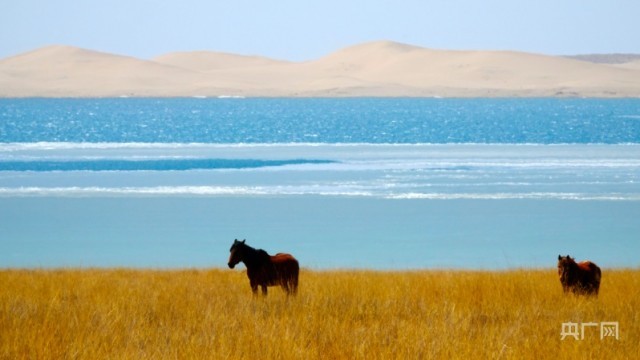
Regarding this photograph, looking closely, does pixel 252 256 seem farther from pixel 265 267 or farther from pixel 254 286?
pixel 254 286

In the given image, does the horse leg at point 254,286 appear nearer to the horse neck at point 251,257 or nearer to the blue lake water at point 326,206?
the horse neck at point 251,257

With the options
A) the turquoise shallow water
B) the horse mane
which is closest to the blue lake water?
the turquoise shallow water

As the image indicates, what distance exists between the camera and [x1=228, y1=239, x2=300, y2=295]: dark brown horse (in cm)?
1052

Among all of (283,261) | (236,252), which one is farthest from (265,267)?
(236,252)

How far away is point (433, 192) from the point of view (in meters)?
33.1

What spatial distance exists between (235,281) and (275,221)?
12.2 m

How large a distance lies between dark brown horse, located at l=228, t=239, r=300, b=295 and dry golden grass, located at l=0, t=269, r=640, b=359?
0.17 m

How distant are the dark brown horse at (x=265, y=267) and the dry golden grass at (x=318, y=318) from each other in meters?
0.17

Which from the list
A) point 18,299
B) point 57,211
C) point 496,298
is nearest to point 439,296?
point 496,298

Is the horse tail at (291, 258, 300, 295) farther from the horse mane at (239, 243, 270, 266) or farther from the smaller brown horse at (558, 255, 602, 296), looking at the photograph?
the smaller brown horse at (558, 255, 602, 296)

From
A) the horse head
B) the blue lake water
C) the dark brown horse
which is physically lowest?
the blue lake water

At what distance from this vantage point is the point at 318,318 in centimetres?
1002

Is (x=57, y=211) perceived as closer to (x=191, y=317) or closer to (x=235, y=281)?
(x=235, y=281)

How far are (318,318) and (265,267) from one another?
3.63 feet
